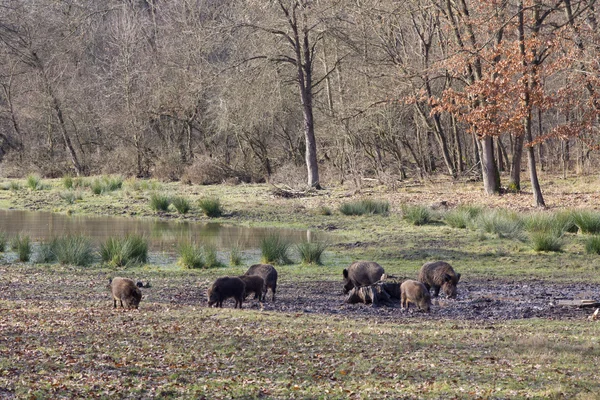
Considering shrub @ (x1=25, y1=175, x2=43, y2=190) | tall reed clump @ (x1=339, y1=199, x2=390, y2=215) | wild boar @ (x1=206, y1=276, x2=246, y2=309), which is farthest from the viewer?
shrub @ (x1=25, y1=175, x2=43, y2=190)

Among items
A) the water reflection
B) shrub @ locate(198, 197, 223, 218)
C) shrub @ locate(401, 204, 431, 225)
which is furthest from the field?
shrub @ locate(198, 197, 223, 218)

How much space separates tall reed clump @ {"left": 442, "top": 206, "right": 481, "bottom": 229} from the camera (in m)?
22.7

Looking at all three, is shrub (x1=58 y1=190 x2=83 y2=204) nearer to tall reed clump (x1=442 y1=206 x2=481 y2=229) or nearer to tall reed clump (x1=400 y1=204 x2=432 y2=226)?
tall reed clump (x1=400 y1=204 x2=432 y2=226)

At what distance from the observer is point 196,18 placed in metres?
43.8

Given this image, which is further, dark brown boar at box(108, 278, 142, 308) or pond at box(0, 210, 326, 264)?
pond at box(0, 210, 326, 264)

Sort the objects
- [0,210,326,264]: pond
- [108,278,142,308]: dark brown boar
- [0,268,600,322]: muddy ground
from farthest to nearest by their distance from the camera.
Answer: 1. [0,210,326,264]: pond
2. [0,268,600,322]: muddy ground
3. [108,278,142,308]: dark brown boar

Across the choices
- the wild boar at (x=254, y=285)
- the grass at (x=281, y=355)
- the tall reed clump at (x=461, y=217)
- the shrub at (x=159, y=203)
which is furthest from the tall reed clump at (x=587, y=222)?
the shrub at (x=159, y=203)

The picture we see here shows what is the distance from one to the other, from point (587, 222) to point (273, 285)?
1118cm

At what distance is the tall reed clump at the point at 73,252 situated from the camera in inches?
690

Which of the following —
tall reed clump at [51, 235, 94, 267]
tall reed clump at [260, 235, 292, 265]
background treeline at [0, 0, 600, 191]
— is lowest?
tall reed clump at [260, 235, 292, 265]

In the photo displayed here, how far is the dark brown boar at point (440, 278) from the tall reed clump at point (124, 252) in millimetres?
7290

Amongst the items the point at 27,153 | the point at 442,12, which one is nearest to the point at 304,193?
the point at 442,12

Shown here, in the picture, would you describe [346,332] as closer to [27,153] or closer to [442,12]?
[442,12]

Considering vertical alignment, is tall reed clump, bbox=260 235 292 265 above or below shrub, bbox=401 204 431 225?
below
